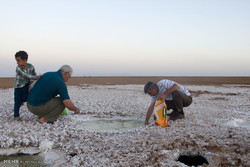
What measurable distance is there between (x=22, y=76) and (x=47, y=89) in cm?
91

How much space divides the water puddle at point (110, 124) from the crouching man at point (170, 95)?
2.23 feet

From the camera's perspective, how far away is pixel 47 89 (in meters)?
4.72

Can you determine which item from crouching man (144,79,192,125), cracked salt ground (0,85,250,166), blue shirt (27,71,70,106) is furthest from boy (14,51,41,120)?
crouching man (144,79,192,125)

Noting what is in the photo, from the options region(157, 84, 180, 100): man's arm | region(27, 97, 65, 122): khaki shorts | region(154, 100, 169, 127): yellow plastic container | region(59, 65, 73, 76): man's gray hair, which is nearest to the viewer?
region(59, 65, 73, 76): man's gray hair

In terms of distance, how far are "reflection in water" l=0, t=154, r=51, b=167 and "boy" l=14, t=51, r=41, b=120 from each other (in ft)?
6.55

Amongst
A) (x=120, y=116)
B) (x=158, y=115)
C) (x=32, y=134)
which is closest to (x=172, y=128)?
(x=158, y=115)

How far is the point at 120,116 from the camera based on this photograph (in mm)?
6973

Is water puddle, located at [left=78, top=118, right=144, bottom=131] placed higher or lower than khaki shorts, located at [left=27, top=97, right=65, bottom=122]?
lower

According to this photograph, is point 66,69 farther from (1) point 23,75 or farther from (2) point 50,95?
(1) point 23,75

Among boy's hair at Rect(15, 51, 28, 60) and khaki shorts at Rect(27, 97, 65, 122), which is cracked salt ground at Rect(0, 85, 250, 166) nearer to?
khaki shorts at Rect(27, 97, 65, 122)

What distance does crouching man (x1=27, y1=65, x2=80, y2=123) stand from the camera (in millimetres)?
4617

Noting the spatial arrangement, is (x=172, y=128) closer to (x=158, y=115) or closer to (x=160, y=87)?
(x=158, y=115)

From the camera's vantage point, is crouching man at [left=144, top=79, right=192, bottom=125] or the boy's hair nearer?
the boy's hair

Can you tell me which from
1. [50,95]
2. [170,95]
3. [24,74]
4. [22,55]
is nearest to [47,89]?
[50,95]
